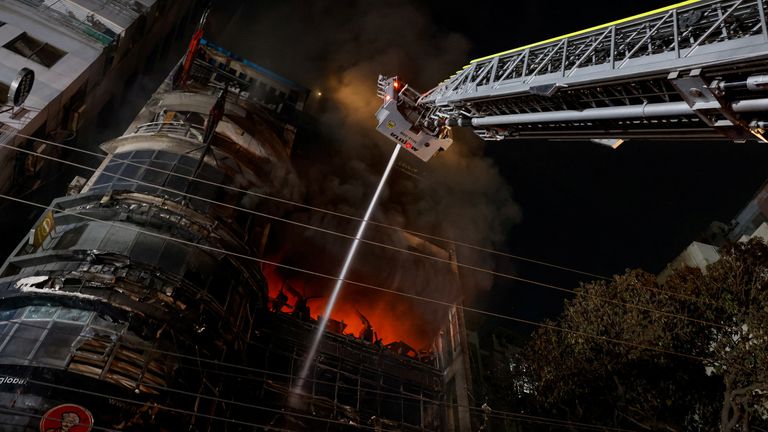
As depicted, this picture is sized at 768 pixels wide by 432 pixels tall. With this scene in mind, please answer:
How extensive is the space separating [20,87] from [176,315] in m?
11.9

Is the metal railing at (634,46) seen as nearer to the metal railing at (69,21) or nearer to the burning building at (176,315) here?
the burning building at (176,315)

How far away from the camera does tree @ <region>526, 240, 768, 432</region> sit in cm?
1295

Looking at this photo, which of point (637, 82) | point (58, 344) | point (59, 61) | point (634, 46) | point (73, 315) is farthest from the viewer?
point (59, 61)

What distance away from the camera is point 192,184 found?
17625 millimetres

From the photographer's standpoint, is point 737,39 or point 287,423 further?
point 287,423

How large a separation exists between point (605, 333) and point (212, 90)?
84.8 ft

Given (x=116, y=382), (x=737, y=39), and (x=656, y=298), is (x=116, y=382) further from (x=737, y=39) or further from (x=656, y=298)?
(x=656, y=298)

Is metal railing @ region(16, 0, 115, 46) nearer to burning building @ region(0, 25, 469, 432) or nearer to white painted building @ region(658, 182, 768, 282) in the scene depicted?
burning building @ region(0, 25, 469, 432)

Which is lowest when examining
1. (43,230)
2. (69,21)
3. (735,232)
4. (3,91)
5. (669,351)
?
(669,351)

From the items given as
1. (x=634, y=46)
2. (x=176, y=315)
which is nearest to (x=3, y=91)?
(x=176, y=315)

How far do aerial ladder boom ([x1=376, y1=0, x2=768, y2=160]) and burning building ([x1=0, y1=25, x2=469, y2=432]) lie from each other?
21.9ft

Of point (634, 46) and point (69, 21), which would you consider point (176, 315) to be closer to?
point (634, 46)

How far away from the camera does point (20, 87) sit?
16547mm

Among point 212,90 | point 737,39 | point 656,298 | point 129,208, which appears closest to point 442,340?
point 656,298
